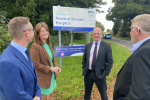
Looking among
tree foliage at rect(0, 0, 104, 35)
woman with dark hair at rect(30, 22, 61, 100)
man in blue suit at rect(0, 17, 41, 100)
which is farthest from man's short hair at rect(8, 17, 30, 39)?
tree foliage at rect(0, 0, 104, 35)

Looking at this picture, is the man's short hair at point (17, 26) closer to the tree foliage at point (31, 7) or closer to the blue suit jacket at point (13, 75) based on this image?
the blue suit jacket at point (13, 75)

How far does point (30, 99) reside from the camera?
1169 mm

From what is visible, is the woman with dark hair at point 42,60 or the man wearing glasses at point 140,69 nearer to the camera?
the man wearing glasses at point 140,69

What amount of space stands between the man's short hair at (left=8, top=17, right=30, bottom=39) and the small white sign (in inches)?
121

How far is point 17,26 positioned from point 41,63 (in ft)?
3.43

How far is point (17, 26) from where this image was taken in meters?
1.16

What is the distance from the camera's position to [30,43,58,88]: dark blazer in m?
1.95

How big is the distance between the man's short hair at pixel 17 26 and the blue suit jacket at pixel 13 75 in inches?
6.7

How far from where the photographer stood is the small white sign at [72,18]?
4176mm

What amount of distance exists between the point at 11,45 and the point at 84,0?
52.1 feet

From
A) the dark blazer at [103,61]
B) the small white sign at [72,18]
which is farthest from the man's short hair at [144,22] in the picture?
the small white sign at [72,18]

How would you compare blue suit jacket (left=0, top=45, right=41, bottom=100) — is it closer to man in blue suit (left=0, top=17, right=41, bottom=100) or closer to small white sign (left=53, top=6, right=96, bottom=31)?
man in blue suit (left=0, top=17, right=41, bottom=100)

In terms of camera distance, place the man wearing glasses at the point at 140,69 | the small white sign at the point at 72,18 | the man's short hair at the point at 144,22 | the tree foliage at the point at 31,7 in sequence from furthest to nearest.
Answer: the tree foliage at the point at 31,7 → the small white sign at the point at 72,18 → the man's short hair at the point at 144,22 → the man wearing glasses at the point at 140,69

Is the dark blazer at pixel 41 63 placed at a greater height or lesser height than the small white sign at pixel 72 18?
lesser
